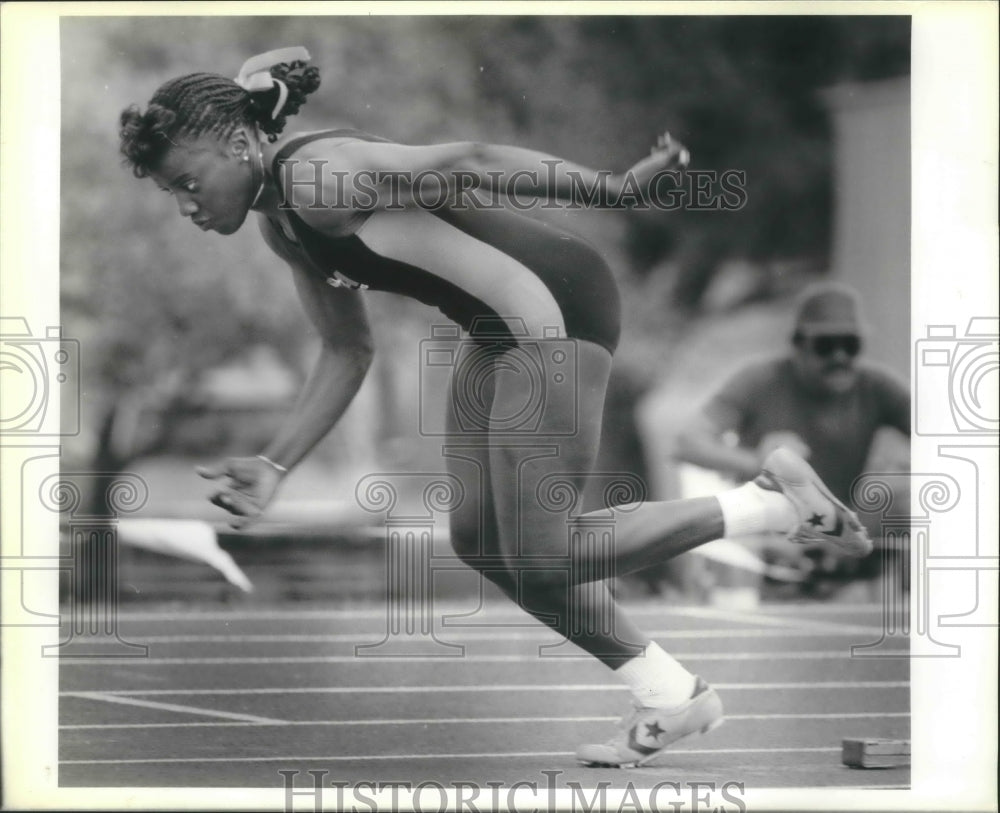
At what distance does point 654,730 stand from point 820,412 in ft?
6.42

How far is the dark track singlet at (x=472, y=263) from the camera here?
5.66 meters

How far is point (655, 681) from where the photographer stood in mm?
5766

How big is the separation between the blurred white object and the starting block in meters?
2.43

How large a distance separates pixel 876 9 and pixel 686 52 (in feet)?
2.10

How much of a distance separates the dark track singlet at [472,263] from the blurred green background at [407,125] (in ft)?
0.35

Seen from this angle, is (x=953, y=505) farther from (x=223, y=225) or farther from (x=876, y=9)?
(x=223, y=225)

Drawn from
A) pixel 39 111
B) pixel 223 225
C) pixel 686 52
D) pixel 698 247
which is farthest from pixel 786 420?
pixel 39 111

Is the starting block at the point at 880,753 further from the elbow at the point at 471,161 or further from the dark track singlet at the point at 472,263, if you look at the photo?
the elbow at the point at 471,161

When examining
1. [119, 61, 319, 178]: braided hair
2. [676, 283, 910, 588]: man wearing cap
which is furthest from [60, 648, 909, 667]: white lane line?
[119, 61, 319, 178]: braided hair

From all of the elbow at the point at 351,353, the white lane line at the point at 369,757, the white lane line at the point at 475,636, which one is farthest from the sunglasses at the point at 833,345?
the elbow at the point at 351,353

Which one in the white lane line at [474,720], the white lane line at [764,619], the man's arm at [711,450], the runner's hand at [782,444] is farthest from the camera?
the white lane line at [764,619]

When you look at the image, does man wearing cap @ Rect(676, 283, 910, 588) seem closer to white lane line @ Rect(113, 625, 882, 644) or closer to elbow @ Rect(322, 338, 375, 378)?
white lane line @ Rect(113, 625, 882, 644)

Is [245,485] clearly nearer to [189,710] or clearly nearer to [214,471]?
[214,471]

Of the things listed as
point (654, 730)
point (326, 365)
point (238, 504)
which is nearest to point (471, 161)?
point (326, 365)
